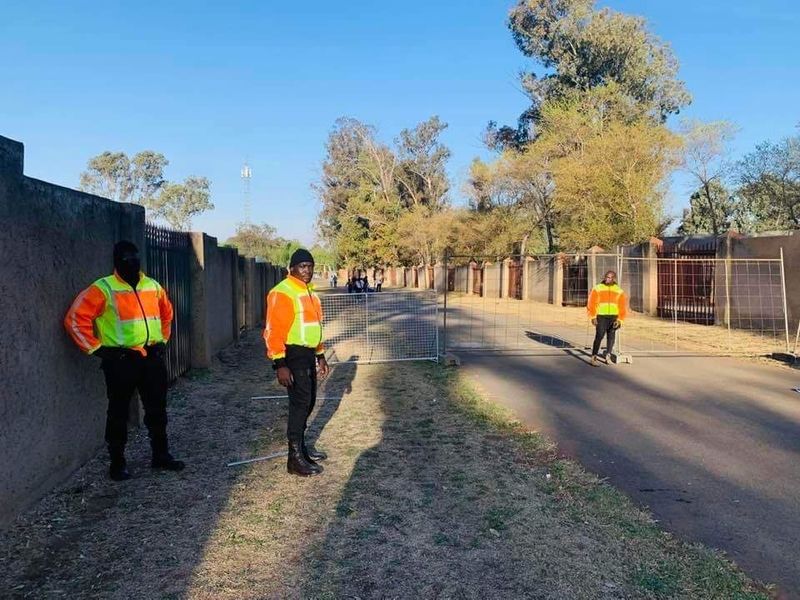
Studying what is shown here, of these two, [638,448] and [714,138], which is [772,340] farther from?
[714,138]

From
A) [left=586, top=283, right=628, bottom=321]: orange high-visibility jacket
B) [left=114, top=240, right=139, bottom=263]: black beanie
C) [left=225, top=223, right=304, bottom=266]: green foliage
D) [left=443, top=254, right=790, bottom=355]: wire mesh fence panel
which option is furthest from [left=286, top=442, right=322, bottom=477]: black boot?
[left=225, top=223, right=304, bottom=266]: green foliage

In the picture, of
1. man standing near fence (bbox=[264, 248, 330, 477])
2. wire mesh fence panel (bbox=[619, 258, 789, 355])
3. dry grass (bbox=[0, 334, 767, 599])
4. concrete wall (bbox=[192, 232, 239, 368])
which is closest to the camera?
dry grass (bbox=[0, 334, 767, 599])

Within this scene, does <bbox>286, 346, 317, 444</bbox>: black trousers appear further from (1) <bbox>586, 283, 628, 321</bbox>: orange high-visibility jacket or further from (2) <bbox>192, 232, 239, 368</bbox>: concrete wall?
(1) <bbox>586, 283, 628, 321</bbox>: orange high-visibility jacket

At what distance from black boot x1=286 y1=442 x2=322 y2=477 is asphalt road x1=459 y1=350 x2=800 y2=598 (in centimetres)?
228

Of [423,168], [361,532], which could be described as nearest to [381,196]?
[423,168]

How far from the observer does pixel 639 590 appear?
3.25 m

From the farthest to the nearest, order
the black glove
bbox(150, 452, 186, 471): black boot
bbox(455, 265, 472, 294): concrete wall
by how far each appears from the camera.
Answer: bbox(455, 265, 472, 294): concrete wall < bbox(150, 452, 186, 471): black boot < the black glove

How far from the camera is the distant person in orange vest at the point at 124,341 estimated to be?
465 cm

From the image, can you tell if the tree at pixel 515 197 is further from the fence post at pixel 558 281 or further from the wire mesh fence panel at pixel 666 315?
the wire mesh fence panel at pixel 666 315

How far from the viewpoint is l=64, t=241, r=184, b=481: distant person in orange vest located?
4.65 m

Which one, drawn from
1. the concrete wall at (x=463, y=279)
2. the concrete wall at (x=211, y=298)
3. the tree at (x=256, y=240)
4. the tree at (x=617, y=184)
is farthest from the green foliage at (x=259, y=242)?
the concrete wall at (x=211, y=298)

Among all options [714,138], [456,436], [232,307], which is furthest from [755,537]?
[714,138]

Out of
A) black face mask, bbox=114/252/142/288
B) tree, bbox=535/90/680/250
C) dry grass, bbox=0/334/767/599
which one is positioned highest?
tree, bbox=535/90/680/250

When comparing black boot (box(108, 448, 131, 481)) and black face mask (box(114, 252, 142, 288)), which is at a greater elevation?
black face mask (box(114, 252, 142, 288))
